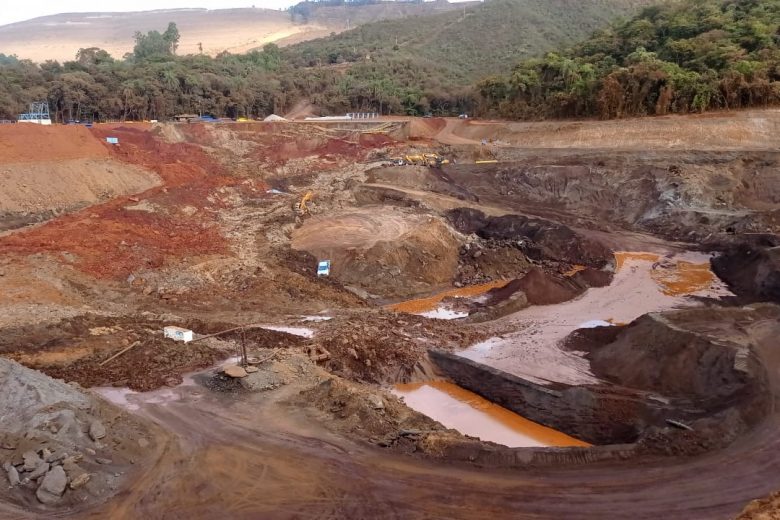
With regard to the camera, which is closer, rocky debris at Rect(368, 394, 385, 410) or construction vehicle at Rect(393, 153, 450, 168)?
rocky debris at Rect(368, 394, 385, 410)

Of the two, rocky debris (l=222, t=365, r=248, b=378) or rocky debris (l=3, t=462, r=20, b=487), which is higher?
rocky debris (l=3, t=462, r=20, b=487)

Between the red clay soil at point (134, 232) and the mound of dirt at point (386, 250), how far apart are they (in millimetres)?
5054

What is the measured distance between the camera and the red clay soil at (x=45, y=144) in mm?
31234

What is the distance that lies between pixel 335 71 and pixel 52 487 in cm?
8435

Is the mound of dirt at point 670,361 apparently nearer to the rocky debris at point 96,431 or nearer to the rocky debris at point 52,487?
the rocky debris at point 96,431

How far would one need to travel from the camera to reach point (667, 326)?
1697 centimetres

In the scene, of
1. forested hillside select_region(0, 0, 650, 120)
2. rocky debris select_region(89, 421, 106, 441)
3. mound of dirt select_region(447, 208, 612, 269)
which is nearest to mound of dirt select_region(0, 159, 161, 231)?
mound of dirt select_region(447, 208, 612, 269)

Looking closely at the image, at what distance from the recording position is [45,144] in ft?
108

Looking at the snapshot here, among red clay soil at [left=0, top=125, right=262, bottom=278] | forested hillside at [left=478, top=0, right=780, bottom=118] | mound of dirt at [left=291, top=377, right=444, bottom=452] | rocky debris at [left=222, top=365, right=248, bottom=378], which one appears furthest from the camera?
forested hillside at [left=478, top=0, right=780, bottom=118]

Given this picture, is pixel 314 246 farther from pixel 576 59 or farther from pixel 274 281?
pixel 576 59

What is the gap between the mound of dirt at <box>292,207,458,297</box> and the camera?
25.9 metres

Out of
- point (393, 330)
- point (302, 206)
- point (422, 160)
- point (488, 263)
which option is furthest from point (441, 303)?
point (422, 160)

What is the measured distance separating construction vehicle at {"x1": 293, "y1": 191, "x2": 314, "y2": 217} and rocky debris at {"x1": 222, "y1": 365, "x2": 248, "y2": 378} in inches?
712

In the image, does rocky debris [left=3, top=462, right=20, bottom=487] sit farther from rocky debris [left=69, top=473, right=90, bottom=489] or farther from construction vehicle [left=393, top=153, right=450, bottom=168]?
construction vehicle [left=393, top=153, right=450, bottom=168]
